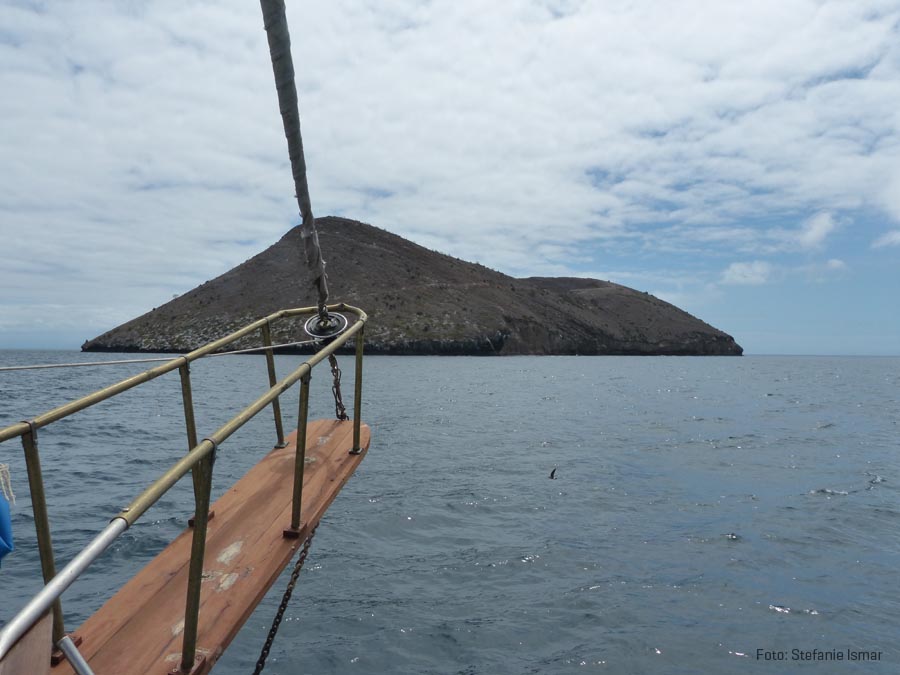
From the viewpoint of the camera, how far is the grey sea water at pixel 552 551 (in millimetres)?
6984

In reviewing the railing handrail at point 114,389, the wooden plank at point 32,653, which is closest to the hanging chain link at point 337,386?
the railing handrail at point 114,389

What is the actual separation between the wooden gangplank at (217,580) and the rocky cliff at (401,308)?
350ft

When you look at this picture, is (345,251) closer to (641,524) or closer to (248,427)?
(248,427)

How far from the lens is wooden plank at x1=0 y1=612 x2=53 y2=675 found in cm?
181

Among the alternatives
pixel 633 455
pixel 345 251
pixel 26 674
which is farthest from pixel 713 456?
pixel 345 251

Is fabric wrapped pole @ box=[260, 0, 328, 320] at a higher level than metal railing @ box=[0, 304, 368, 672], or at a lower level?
higher

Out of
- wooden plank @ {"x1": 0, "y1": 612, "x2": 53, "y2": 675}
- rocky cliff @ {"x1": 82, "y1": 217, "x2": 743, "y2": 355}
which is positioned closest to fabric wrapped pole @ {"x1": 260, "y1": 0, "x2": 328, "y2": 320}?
wooden plank @ {"x1": 0, "y1": 612, "x2": 53, "y2": 675}

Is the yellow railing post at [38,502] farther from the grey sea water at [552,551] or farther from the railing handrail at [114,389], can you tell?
the grey sea water at [552,551]

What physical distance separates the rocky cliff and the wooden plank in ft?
361

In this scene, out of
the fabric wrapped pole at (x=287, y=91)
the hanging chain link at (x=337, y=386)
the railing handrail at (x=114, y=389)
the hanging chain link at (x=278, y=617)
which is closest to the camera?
the railing handrail at (x=114, y=389)

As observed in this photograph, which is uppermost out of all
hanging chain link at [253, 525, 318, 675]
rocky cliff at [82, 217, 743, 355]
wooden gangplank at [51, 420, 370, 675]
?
rocky cliff at [82, 217, 743, 355]

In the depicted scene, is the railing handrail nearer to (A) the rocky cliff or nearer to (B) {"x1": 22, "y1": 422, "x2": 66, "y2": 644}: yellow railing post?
(B) {"x1": 22, "y1": 422, "x2": 66, "y2": 644}: yellow railing post

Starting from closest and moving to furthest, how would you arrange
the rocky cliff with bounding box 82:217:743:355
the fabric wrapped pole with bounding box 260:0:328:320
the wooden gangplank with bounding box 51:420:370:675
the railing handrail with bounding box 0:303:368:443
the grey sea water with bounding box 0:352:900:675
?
the railing handrail with bounding box 0:303:368:443 < the wooden gangplank with bounding box 51:420:370:675 < the fabric wrapped pole with bounding box 260:0:328:320 < the grey sea water with bounding box 0:352:900:675 < the rocky cliff with bounding box 82:217:743:355

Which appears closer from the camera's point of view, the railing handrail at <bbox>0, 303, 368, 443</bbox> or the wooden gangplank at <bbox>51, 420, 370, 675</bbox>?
the railing handrail at <bbox>0, 303, 368, 443</bbox>
